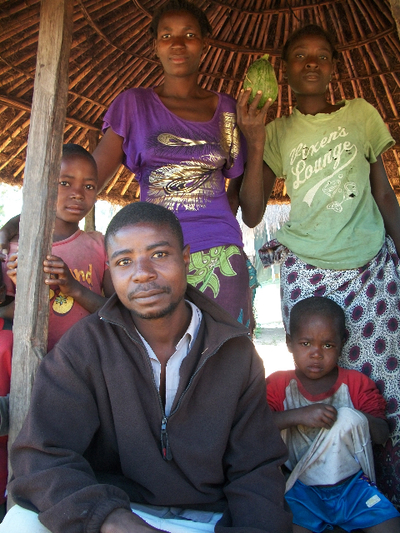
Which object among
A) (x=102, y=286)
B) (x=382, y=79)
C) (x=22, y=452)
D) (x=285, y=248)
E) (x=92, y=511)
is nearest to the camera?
(x=92, y=511)

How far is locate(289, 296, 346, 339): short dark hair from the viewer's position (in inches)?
102

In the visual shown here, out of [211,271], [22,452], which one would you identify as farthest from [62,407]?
[211,271]

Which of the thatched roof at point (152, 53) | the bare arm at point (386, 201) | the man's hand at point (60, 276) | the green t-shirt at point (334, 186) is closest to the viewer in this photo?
the man's hand at point (60, 276)

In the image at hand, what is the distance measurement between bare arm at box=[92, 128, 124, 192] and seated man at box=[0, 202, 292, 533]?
849mm

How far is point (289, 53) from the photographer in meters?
2.97

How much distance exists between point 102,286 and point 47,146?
29.5 inches

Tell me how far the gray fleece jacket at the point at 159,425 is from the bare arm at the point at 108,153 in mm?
1054

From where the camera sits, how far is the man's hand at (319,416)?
2.25m

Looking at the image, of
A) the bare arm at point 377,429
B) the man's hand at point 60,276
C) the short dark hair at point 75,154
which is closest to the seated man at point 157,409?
the man's hand at point 60,276

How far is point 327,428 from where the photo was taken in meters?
2.26

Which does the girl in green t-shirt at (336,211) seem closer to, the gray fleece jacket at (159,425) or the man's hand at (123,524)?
the gray fleece jacket at (159,425)

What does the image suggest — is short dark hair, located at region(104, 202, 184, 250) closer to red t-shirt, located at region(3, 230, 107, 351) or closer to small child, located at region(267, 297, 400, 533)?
red t-shirt, located at region(3, 230, 107, 351)

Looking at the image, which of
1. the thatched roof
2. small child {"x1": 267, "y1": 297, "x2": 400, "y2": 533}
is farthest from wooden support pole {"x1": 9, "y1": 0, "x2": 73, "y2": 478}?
small child {"x1": 267, "y1": 297, "x2": 400, "y2": 533}

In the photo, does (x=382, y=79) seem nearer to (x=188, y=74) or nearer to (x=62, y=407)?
(x=188, y=74)
